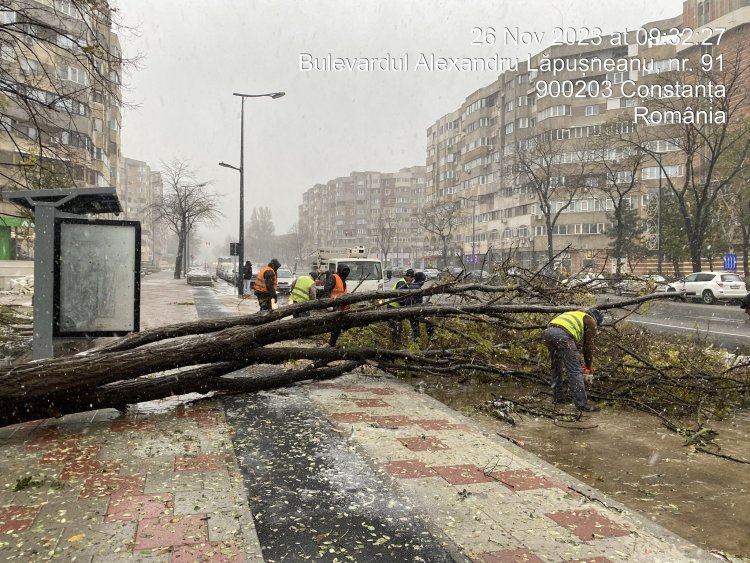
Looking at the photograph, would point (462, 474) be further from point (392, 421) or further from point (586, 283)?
point (586, 283)

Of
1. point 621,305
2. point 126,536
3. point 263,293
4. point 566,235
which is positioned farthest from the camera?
point 566,235

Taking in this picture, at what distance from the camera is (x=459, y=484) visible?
14.5ft

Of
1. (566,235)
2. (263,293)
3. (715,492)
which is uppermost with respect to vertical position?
(566,235)

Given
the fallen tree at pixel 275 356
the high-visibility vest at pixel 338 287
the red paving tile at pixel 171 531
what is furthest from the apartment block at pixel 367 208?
the red paving tile at pixel 171 531

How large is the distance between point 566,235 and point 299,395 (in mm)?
61635

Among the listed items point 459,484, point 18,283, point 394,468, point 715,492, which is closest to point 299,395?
point 394,468

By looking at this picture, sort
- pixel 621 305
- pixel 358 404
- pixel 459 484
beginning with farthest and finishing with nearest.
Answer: pixel 621 305 → pixel 358 404 → pixel 459 484

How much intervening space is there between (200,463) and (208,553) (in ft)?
5.07

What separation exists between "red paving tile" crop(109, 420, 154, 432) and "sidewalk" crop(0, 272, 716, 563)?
0.03 feet

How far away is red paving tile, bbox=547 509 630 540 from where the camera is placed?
3617 millimetres

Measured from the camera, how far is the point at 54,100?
422 inches

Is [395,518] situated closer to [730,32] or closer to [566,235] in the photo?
[730,32]

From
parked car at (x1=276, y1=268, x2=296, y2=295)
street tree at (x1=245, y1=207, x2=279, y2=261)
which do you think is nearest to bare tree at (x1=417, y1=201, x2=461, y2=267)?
parked car at (x1=276, y1=268, x2=296, y2=295)

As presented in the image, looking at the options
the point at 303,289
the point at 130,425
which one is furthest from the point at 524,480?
the point at 303,289
